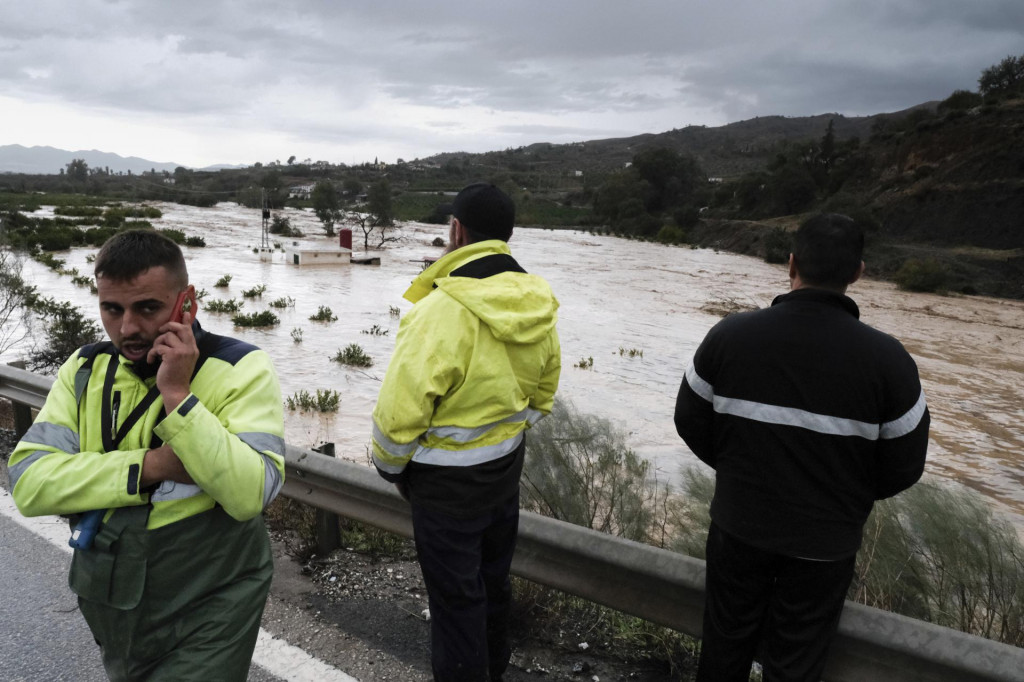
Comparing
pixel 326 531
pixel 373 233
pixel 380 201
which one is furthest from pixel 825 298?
pixel 373 233

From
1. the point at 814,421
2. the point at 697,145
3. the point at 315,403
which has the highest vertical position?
the point at 697,145

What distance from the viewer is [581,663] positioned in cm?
A: 323

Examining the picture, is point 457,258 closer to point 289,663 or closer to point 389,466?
point 389,466

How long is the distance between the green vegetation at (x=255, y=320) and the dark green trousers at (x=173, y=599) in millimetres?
13872

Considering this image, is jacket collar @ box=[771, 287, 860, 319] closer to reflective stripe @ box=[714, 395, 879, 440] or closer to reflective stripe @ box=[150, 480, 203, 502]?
reflective stripe @ box=[714, 395, 879, 440]

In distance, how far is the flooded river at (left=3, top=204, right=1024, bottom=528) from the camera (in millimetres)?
9422

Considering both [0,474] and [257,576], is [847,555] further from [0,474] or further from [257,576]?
[0,474]

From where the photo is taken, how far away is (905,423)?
89.4 inches

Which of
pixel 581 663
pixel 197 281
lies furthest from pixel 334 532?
pixel 197 281

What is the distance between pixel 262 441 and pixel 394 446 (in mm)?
585

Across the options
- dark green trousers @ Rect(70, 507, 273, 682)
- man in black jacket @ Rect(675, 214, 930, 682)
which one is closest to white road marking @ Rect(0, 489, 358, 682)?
dark green trousers @ Rect(70, 507, 273, 682)

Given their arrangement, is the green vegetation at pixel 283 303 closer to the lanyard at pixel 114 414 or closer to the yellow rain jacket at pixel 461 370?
the yellow rain jacket at pixel 461 370

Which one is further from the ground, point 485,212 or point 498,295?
point 485,212

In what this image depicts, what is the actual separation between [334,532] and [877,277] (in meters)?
32.7
